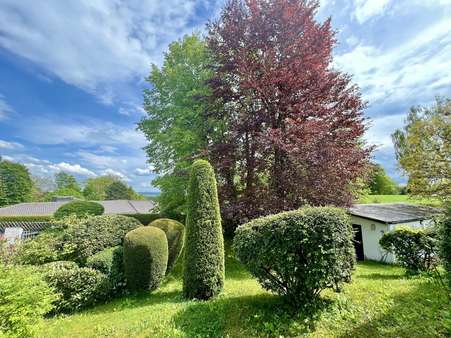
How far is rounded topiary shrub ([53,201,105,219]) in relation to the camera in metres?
9.63

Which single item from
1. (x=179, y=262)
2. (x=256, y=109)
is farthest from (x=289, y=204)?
(x=179, y=262)

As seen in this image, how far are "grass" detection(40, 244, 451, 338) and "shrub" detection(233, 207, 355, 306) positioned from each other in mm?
439

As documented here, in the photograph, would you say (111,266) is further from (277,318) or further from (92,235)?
(277,318)

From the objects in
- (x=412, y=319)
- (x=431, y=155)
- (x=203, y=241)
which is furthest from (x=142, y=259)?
(x=431, y=155)

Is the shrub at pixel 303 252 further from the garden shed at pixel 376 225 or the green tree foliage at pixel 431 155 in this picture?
the green tree foliage at pixel 431 155

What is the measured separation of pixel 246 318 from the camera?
4023 mm

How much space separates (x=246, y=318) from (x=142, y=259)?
11.3 ft

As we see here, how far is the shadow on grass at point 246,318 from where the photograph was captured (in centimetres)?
366

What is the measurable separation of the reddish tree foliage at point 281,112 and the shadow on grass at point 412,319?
479cm

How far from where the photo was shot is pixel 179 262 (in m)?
9.86

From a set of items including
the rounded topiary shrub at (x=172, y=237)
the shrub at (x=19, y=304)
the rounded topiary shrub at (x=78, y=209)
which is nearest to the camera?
the shrub at (x=19, y=304)

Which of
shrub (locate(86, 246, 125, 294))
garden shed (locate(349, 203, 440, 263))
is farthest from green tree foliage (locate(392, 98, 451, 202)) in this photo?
shrub (locate(86, 246, 125, 294))

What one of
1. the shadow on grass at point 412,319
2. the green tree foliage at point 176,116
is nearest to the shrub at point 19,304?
the shadow on grass at point 412,319

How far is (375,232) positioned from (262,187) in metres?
8.13
